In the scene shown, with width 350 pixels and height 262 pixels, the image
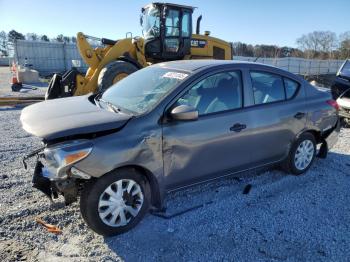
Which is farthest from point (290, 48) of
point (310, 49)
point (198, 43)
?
point (198, 43)

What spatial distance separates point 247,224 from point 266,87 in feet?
6.04

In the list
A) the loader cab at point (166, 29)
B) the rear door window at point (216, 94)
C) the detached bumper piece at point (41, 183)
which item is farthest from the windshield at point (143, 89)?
the loader cab at point (166, 29)

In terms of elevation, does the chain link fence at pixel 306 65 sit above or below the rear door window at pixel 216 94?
below

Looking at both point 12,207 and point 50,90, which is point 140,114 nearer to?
point 12,207

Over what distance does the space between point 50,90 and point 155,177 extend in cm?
649

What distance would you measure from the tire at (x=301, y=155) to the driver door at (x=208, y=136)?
0.98m

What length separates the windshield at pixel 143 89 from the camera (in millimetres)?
3676

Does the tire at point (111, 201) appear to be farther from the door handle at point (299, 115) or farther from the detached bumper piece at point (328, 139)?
the detached bumper piece at point (328, 139)

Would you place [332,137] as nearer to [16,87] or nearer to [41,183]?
[41,183]

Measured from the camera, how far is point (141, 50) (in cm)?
1084

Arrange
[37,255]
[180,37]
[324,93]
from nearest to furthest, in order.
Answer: [37,255] → [324,93] → [180,37]

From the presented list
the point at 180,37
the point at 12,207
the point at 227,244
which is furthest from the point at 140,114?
the point at 180,37

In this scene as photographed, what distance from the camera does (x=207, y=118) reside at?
3.79 m

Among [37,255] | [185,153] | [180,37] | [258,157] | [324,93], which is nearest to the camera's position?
[37,255]
